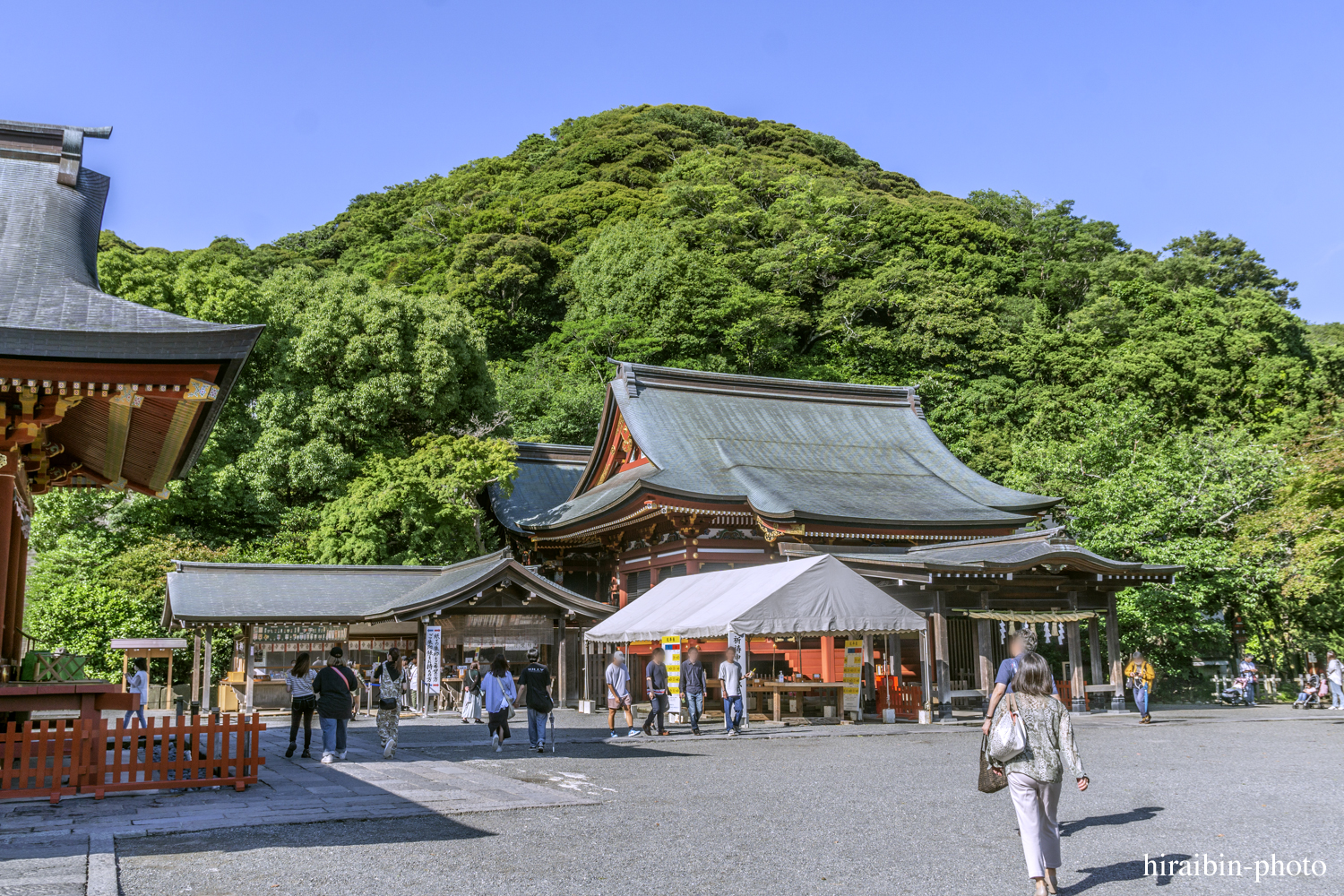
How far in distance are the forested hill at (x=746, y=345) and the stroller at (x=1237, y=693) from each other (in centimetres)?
126

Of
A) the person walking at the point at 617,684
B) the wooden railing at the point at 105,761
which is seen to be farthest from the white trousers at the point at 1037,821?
the person walking at the point at 617,684

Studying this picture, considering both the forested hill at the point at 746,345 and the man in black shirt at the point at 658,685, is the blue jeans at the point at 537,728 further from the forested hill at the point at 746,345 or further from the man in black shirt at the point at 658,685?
the forested hill at the point at 746,345

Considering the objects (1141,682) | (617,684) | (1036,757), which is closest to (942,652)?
(1141,682)

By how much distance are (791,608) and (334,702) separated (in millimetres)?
6928

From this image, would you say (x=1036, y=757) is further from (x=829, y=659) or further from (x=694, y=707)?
(x=829, y=659)

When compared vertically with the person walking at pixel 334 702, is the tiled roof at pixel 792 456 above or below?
above

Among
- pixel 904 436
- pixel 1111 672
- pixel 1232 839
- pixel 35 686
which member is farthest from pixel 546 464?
pixel 1232 839

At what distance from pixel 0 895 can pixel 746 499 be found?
18.1m

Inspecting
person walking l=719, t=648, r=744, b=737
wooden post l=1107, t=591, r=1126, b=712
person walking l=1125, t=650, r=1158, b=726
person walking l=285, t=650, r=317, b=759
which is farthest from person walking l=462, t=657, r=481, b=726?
wooden post l=1107, t=591, r=1126, b=712

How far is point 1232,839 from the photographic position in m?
7.19

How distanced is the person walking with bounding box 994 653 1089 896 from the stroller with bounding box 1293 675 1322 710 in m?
22.4

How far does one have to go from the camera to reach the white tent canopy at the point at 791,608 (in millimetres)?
15327

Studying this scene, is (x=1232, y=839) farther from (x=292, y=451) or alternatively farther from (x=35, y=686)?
(x=292, y=451)

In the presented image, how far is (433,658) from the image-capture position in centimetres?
2216
